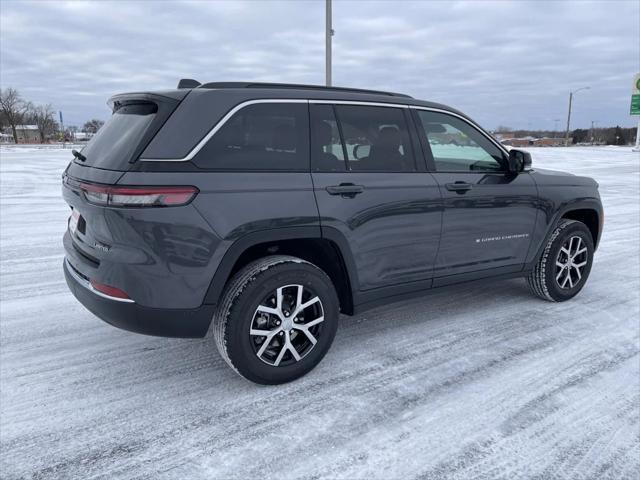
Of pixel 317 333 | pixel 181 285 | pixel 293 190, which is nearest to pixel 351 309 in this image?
pixel 317 333

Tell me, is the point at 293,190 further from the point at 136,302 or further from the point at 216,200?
the point at 136,302

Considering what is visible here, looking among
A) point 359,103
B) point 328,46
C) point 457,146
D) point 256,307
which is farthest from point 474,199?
→ point 328,46

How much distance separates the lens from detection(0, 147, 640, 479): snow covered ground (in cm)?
237

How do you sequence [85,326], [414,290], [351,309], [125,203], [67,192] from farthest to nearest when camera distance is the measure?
1. [85,326]
2. [414,290]
3. [351,309]
4. [67,192]
5. [125,203]

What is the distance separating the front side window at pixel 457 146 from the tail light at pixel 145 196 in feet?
6.37

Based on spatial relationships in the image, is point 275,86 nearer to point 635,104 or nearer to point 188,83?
point 188,83

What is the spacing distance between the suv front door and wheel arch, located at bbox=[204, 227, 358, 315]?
2.67 ft

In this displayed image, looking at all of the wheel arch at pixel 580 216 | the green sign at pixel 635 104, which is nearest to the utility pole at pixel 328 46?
the wheel arch at pixel 580 216

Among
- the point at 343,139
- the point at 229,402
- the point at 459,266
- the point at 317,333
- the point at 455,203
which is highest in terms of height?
the point at 343,139

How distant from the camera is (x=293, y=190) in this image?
2967mm

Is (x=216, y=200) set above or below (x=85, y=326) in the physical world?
above

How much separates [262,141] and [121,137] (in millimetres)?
841

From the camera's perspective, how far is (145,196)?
8.40ft

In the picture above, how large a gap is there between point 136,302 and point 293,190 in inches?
A: 43.7
